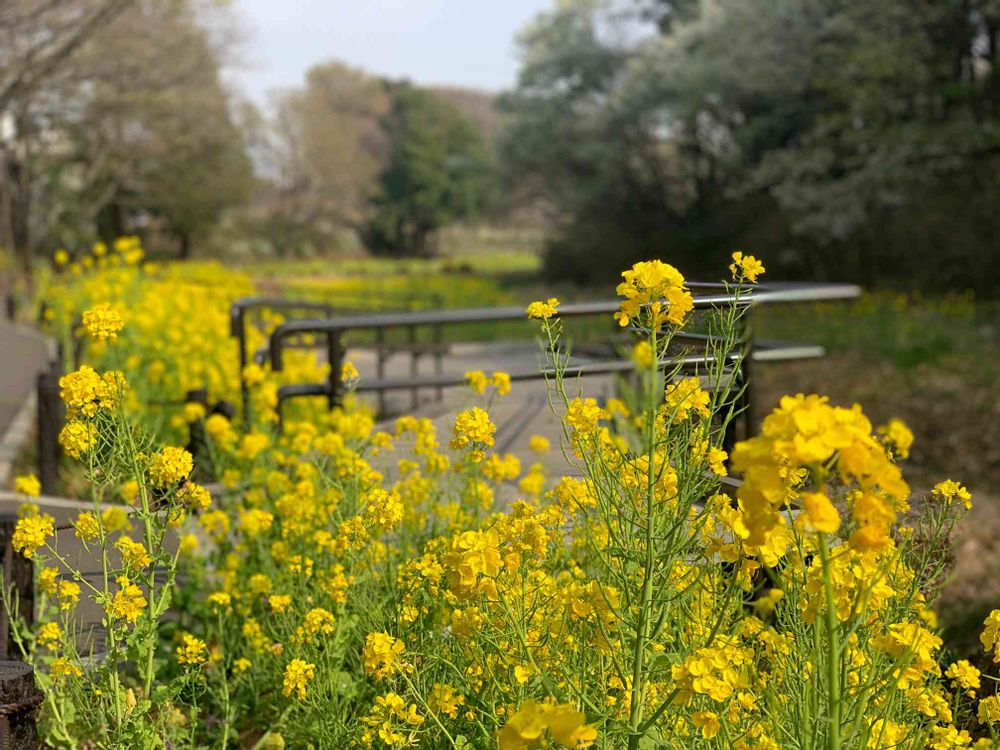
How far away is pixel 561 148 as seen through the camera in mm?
27375

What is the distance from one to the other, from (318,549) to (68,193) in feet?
108

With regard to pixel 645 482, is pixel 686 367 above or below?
above

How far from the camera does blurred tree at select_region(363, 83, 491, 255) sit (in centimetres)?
5444

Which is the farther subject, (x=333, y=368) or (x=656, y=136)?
(x=656, y=136)

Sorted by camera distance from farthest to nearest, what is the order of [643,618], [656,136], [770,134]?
[656,136] < [770,134] < [643,618]

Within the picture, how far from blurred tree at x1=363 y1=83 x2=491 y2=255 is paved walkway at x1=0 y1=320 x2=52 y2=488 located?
131 ft

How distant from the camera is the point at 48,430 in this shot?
5.65 m

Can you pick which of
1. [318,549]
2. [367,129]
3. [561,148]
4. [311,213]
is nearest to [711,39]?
[561,148]

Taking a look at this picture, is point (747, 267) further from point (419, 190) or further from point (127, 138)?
point (419, 190)

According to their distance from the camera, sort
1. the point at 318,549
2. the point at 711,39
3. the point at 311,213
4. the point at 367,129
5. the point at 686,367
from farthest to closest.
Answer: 1. the point at 367,129
2. the point at 311,213
3. the point at 711,39
4. the point at 318,549
5. the point at 686,367

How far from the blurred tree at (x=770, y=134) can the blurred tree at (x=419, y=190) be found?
2452 centimetres

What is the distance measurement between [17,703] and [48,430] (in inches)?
154

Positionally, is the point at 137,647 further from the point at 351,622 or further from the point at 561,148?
the point at 561,148

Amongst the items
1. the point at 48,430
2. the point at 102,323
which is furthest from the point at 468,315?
the point at 102,323
